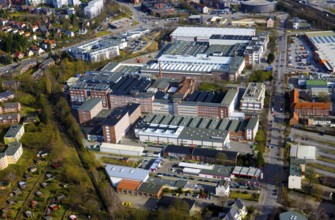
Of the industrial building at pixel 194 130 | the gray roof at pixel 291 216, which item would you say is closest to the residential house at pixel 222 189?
the gray roof at pixel 291 216

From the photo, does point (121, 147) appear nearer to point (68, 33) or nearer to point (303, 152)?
point (303, 152)

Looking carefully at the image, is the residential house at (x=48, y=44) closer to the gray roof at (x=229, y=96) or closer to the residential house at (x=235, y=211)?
the gray roof at (x=229, y=96)

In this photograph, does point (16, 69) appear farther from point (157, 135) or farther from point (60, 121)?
point (157, 135)

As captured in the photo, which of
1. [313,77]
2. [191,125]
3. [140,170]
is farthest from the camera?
[313,77]

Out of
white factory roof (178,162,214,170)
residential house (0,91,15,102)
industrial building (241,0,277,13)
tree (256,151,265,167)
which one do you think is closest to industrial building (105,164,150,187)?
white factory roof (178,162,214,170)

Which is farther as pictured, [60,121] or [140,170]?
[60,121]

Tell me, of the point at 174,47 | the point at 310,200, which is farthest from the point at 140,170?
the point at 174,47
